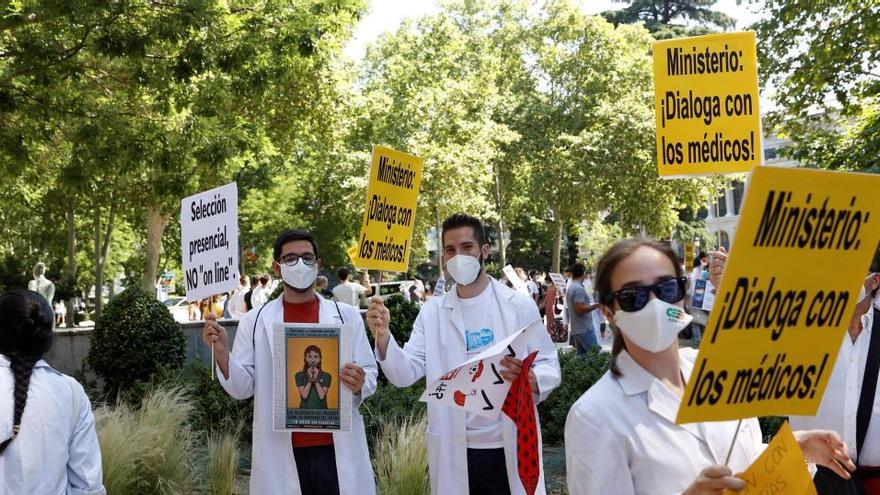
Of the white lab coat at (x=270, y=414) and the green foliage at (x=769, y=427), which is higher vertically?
the white lab coat at (x=270, y=414)

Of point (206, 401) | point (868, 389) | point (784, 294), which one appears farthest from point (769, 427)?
point (784, 294)

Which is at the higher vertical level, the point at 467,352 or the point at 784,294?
the point at 784,294

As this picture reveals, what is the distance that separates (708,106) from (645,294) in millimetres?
4967

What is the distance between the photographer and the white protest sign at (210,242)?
6.80 meters

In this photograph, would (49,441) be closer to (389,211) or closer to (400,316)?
(389,211)

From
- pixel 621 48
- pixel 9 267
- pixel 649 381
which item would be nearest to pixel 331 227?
pixel 621 48

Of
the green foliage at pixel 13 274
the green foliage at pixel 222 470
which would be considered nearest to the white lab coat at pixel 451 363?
the green foliage at pixel 222 470

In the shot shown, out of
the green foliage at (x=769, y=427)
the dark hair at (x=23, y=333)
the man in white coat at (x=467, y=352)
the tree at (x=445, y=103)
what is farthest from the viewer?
the tree at (x=445, y=103)

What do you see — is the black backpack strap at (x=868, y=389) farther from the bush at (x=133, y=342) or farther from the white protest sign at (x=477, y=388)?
the bush at (x=133, y=342)

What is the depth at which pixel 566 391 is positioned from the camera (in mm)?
11109

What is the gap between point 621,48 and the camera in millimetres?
48656

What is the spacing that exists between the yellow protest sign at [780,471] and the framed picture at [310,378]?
3.12m

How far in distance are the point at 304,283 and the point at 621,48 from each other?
44.7 m

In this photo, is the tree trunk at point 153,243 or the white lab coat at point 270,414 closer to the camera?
the white lab coat at point 270,414
